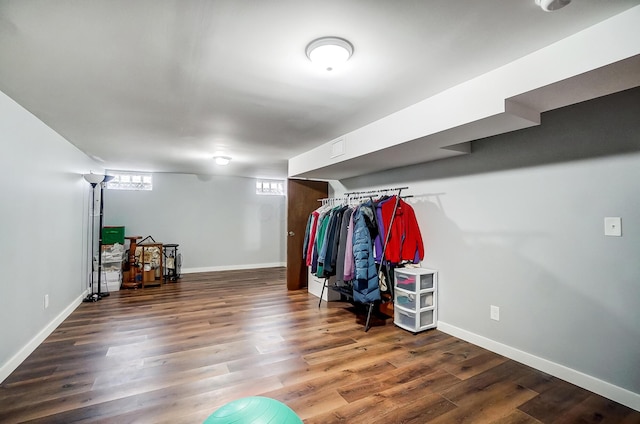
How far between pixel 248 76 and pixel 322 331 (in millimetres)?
2609

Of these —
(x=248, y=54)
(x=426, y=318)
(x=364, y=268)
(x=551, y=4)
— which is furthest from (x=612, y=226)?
(x=248, y=54)

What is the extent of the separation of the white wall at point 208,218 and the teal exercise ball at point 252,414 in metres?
6.05

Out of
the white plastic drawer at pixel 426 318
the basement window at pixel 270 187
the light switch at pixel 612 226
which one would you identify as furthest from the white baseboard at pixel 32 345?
the light switch at pixel 612 226

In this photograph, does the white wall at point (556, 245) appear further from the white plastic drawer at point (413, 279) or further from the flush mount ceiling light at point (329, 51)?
the flush mount ceiling light at point (329, 51)

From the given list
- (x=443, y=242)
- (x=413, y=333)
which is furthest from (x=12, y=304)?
(x=443, y=242)

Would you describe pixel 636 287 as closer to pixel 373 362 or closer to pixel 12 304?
pixel 373 362

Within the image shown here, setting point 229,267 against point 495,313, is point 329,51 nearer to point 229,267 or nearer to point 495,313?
point 495,313

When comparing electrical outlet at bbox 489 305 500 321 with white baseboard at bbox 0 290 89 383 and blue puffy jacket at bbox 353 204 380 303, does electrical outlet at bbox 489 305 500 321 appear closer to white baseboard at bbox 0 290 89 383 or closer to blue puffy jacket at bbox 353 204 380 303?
blue puffy jacket at bbox 353 204 380 303

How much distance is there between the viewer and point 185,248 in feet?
21.9

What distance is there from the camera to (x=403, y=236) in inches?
133

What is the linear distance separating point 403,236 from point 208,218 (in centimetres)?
501

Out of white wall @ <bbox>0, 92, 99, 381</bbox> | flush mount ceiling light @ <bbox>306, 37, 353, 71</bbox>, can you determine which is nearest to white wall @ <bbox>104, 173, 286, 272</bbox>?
white wall @ <bbox>0, 92, 99, 381</bbox>

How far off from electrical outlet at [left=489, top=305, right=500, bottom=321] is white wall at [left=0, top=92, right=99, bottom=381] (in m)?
4.04

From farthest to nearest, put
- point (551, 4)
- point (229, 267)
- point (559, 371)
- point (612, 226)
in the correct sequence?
point (229, 267)
point (559, 371)
point (612, 226)
point (551, 4)
